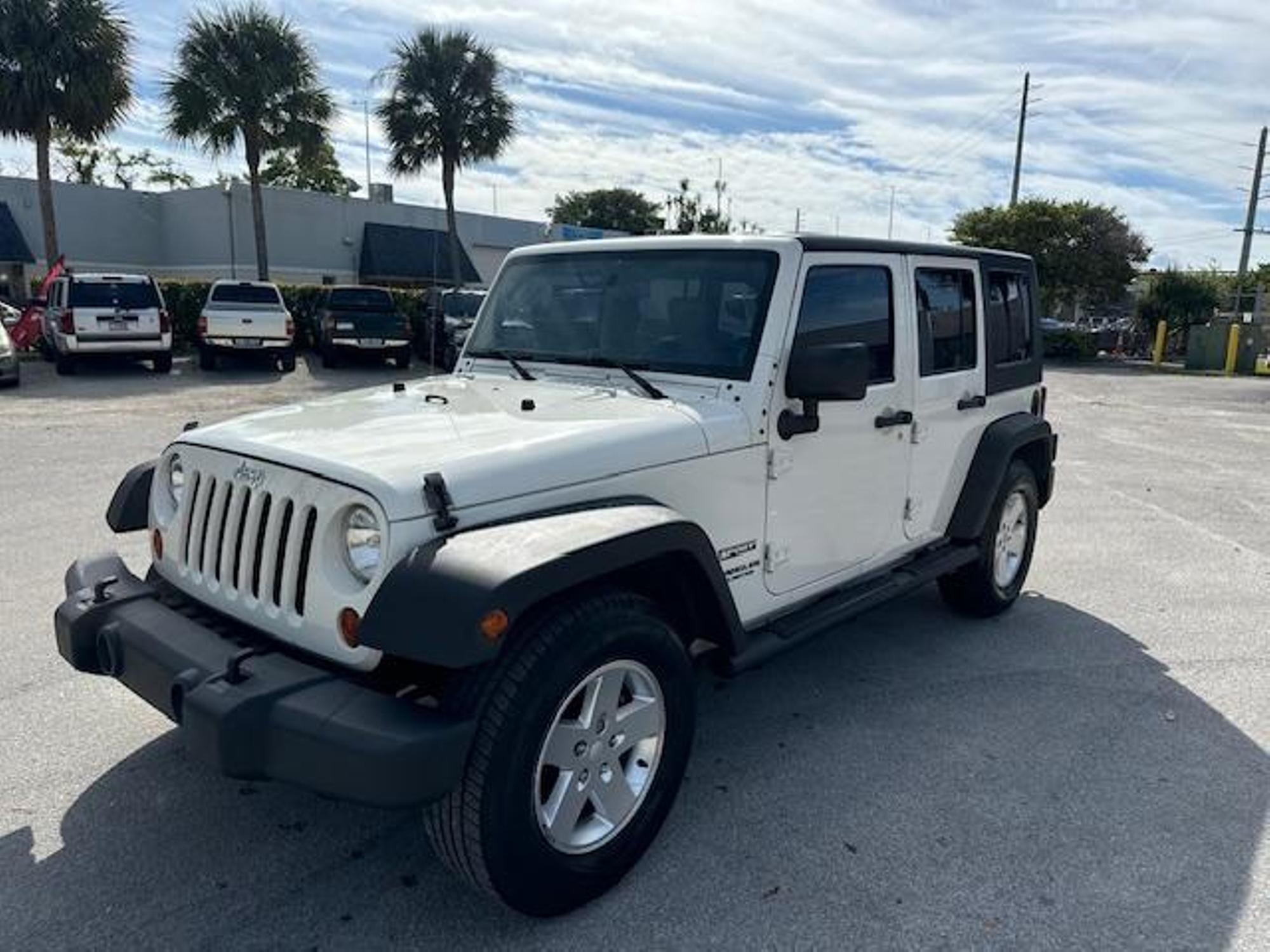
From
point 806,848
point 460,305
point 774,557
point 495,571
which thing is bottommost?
point 806,848

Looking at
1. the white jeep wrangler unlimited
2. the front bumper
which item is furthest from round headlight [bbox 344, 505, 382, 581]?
the front bumper

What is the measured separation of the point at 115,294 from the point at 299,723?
16.9m

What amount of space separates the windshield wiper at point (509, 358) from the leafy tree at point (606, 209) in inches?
2652

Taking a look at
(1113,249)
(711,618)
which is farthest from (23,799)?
(1113,249)

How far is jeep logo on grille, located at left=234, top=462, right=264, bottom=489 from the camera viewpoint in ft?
8.96

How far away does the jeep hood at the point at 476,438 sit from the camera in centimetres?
255

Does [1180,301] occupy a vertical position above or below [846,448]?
above

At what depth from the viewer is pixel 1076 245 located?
3173cm

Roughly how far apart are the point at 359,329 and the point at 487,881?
17.0 meters

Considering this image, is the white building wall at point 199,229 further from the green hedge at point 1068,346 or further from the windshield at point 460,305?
the green hedge at point 1068,346

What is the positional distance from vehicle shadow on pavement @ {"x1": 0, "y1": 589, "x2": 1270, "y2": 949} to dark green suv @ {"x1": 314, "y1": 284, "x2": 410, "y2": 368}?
15607 mm

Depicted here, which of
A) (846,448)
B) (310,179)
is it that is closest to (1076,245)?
(846,448)

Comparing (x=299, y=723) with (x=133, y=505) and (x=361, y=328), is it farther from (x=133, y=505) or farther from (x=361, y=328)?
(x=361, y=328)

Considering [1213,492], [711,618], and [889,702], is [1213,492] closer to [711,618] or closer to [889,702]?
[889,702]
